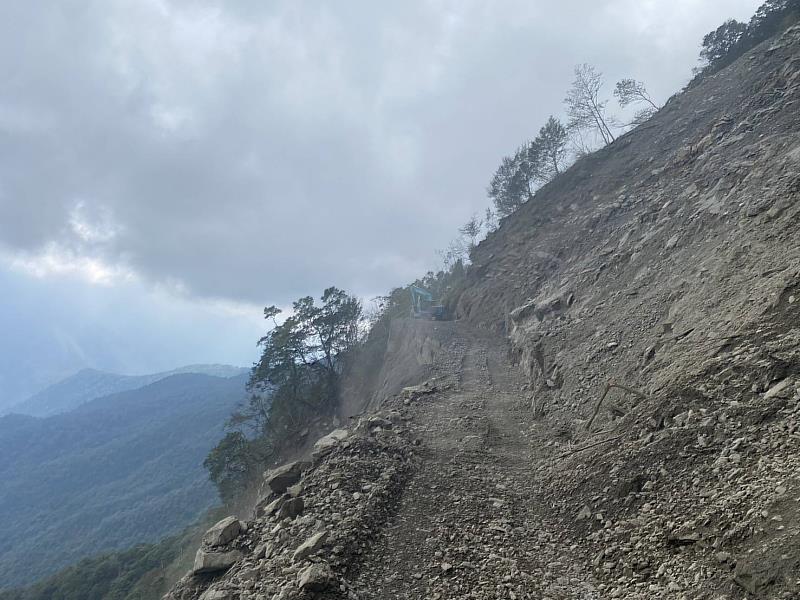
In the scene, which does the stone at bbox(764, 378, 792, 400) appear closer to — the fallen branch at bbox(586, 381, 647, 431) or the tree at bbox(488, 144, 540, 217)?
the fallen branch at bbox(586, 381, 647, 431)

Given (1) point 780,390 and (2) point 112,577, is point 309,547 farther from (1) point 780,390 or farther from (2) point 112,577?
(2) point 112,577

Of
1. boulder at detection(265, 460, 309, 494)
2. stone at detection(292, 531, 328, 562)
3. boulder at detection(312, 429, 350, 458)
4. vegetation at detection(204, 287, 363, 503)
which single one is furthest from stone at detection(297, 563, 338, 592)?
vegetation at detection(204, 287, 363, 503)

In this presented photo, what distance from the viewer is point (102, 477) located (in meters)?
122

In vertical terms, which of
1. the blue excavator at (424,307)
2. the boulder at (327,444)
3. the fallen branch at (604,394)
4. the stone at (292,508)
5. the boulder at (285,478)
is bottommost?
the fallen branch at (604,394)

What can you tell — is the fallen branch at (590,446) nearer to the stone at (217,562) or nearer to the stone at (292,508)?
the stone at (292,508)

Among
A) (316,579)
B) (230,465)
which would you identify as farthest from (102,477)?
(316,579)

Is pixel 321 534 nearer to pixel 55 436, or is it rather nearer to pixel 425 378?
pixel 425 378

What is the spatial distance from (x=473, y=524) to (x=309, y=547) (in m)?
2.60

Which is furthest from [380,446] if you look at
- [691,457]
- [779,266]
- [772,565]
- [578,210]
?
[578,210]

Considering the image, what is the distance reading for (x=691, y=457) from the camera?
18.5 ft

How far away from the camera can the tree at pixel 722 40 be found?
28.6 meters

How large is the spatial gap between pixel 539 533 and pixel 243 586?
14.6 feet

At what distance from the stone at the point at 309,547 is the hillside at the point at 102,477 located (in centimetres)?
8063

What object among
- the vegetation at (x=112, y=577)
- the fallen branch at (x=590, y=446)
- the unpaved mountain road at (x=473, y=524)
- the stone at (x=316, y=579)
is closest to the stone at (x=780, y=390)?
the fallen branch at (x=590, y=446)
